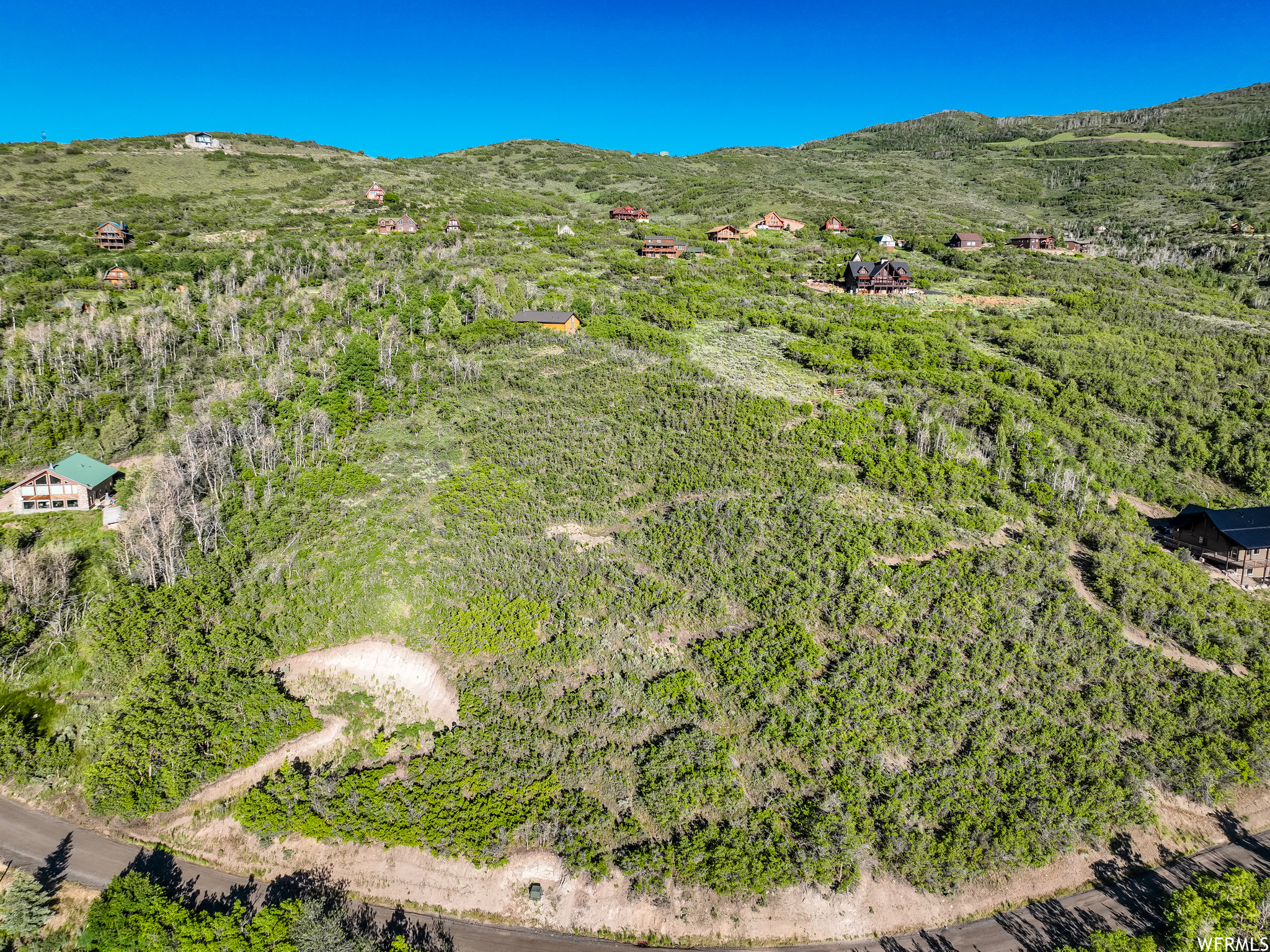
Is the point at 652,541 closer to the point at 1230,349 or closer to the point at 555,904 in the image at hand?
the point at 555,904

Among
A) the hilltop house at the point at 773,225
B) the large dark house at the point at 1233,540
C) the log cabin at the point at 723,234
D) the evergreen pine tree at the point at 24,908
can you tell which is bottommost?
the evergreen pine tree at the point at 24,908

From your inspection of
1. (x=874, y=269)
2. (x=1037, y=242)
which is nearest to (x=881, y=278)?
(x=874, y=269)

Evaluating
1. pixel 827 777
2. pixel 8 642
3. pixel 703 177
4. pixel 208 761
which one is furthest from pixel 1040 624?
pixel 703 177

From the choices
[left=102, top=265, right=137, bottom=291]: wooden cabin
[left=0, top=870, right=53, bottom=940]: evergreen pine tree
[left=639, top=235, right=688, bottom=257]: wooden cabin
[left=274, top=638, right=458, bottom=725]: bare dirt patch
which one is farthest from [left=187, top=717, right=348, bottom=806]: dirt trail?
[left=639, top=235, right=688, bottom=257]: wooden cabin

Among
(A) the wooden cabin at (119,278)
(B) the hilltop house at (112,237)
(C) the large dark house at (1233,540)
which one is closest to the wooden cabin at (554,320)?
(A) the wooden cabin at (119,278)

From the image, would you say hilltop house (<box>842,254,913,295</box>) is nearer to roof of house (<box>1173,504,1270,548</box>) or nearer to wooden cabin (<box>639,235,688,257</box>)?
wooden cabin (<box>639,235,688,257</box>)

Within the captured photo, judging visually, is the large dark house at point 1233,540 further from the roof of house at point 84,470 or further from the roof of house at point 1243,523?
the roof of house at point 84,470
